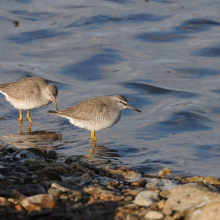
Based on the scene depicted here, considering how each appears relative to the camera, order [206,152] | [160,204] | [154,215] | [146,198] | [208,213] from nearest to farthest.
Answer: [208,213], [154,215], [160,204], [146,198], [206,152]

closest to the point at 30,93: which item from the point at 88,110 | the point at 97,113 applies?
the point at 88,110

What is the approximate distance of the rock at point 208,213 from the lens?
16.7 feet

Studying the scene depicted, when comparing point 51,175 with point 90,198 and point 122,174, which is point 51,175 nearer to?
point 90,198

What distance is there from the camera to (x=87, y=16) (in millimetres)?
20859

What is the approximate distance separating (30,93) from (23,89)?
21cm

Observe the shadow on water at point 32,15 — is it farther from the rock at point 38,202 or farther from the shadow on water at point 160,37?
the rock at point 38,202

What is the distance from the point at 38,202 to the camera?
531 cm

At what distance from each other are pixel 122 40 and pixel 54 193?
13.0 meters

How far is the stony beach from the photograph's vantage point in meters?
5.26

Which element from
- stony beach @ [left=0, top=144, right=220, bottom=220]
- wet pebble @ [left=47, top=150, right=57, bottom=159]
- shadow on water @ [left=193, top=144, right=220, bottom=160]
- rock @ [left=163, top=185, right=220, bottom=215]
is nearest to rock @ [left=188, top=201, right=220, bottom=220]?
stony beach @ [left=0, top=144, right=220, bottom=220]

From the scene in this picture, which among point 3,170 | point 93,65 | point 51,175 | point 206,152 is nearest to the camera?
point 51,175

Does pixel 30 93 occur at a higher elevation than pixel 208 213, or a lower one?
lower

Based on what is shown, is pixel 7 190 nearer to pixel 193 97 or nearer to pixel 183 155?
pixel 183 155

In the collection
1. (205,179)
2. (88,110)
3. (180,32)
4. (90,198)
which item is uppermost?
(180,32)
